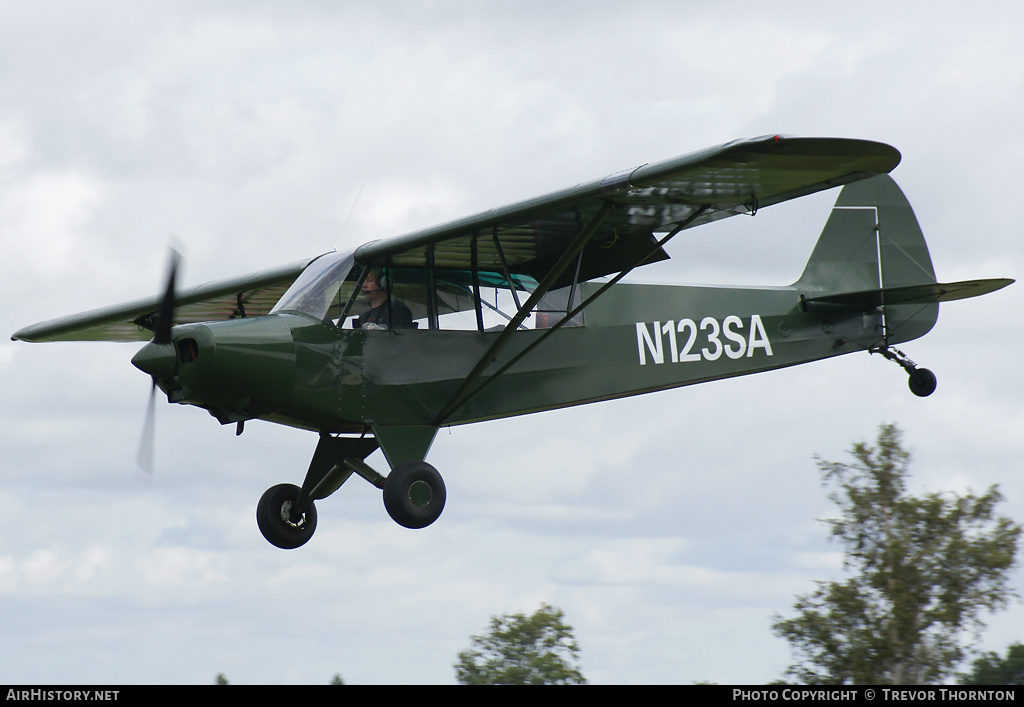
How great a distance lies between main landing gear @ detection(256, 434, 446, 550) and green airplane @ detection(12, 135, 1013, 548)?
0.04 feet

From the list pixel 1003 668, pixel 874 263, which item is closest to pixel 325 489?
pixel 874 263

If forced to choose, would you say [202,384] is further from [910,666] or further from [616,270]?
[910,666]

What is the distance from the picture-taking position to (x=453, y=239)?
1070 centimetres

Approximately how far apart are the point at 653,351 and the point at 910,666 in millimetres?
4099

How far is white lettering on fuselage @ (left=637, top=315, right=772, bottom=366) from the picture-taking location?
12.3 meters

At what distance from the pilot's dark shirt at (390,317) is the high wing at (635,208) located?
1.25ft

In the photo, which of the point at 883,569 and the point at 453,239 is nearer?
the point at 453,239

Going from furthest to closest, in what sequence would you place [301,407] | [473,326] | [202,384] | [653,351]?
[653,351] < [473,326] < [301,407] < [202,384]

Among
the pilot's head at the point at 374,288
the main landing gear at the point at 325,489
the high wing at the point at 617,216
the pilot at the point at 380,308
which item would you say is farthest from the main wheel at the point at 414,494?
the pilot's head at the point at 374,288

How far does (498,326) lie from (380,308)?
1.10 meters

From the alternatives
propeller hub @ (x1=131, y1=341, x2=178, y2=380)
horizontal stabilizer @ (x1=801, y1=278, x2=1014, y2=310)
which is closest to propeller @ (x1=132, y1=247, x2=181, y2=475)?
propeller hub @ (x1=131, y1=341, x2=178, y2=380)

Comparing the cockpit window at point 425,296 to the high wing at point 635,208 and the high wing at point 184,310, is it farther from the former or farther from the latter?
the high wing at point 184,310
